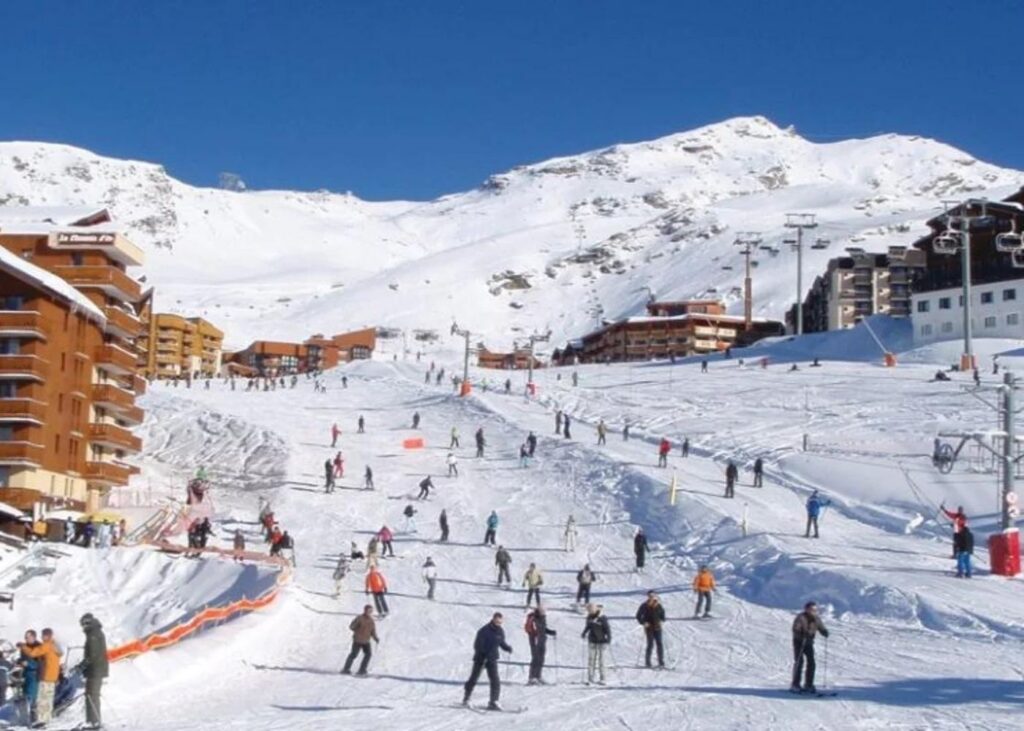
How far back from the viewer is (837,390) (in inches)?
3000

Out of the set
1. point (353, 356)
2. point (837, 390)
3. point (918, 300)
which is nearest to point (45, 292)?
point (837, 390)

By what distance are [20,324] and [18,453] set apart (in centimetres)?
453

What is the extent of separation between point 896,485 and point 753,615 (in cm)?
1918

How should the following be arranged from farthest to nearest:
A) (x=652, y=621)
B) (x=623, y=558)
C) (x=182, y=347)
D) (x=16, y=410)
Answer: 1. (x=182, y=347)
2. (x=16, y=410)
3. (x=623, y=558)
4. (x=652, y=621)

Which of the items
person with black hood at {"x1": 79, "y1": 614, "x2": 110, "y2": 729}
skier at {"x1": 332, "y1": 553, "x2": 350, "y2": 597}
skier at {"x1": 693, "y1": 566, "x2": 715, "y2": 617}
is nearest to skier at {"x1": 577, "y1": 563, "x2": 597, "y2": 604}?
skier at {"x1": 693, "y1": 566, "x2": 715, "y2": 617}

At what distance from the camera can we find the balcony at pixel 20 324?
52.8m

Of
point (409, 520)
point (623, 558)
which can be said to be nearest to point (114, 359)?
point (409, 520)

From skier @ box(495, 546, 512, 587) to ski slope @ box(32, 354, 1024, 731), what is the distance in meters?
0.56

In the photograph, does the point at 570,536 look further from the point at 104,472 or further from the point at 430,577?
the point at 104,472

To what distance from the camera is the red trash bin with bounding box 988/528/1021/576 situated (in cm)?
3366

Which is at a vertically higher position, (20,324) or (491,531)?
(20,324)

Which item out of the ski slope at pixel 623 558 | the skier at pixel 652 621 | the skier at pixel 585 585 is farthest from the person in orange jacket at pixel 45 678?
the skier at pixel 585 585

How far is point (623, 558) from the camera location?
135 feet

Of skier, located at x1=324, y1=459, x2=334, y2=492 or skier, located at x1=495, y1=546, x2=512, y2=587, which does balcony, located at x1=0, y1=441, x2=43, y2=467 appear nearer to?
skier, located at x1=324, y1=459, x2=334, y2=492
